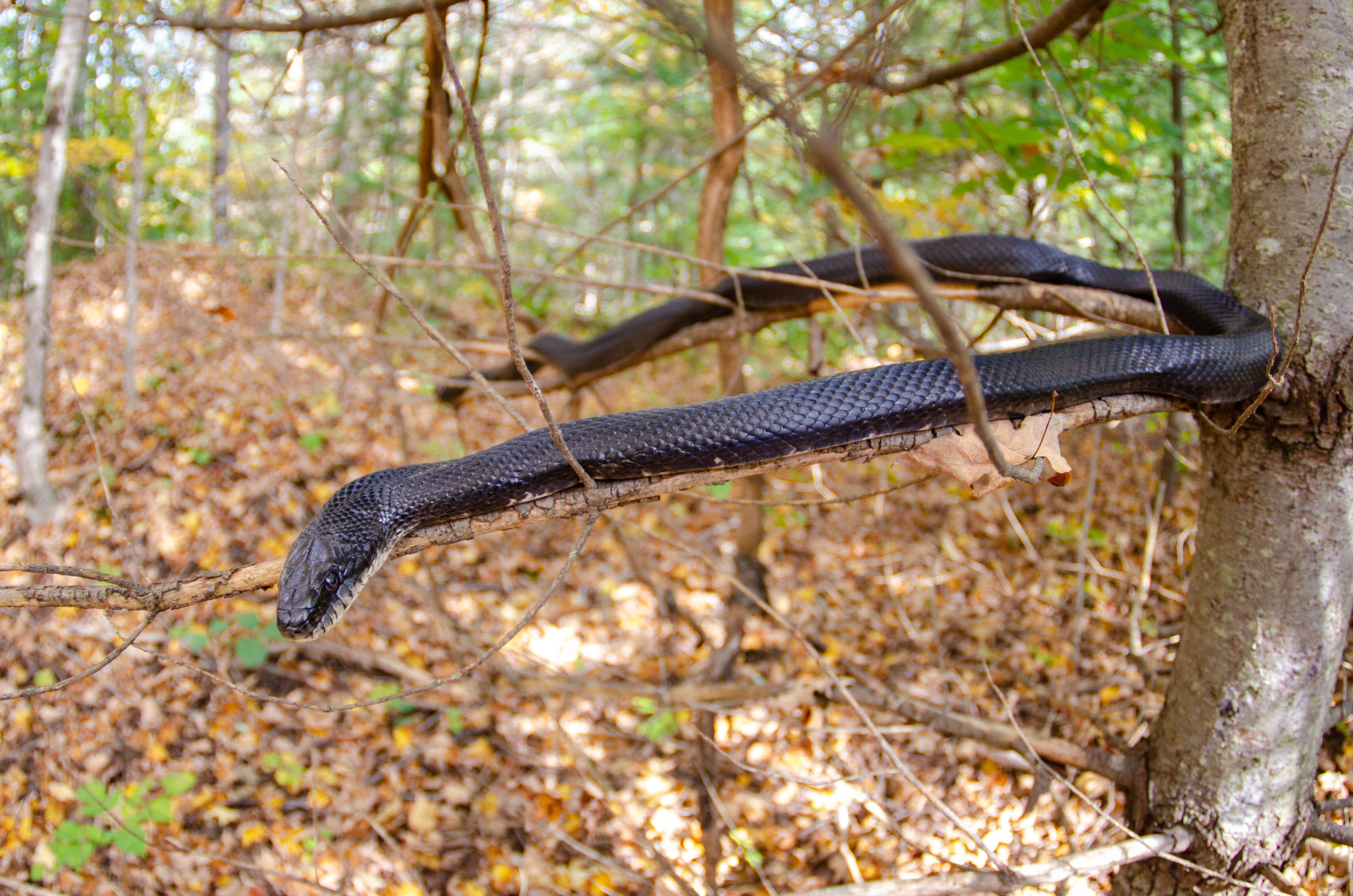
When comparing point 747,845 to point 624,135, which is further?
point 624,135

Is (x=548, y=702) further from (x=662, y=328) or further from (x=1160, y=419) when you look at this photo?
(x=1160, y=419)

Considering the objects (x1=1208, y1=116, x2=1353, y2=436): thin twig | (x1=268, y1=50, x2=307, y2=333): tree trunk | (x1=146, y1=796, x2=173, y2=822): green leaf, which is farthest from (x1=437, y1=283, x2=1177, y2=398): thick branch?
(x1=268, y1=50, x2=307, y2=333): tree trunk

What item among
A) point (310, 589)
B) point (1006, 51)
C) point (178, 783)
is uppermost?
point (1006, 51)

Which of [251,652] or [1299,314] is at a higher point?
[1299,314]

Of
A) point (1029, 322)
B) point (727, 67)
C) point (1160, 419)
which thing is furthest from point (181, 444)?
point (1160, 419)

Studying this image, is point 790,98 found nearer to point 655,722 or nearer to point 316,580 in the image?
point 316,580

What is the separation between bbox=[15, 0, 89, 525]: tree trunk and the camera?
4848 mm

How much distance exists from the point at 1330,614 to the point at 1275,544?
257 millimetres

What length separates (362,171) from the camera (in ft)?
27.4

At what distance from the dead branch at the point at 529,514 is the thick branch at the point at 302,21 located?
1.76 meters

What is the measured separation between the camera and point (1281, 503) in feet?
6.53

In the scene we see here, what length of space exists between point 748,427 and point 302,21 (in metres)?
2.35

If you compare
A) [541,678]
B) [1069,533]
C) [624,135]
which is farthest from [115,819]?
[624,135]

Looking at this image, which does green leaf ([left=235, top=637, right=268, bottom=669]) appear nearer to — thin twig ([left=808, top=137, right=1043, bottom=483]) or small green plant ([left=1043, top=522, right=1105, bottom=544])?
thin twig ([left=808, top=137, right=1043, bottom=483])
